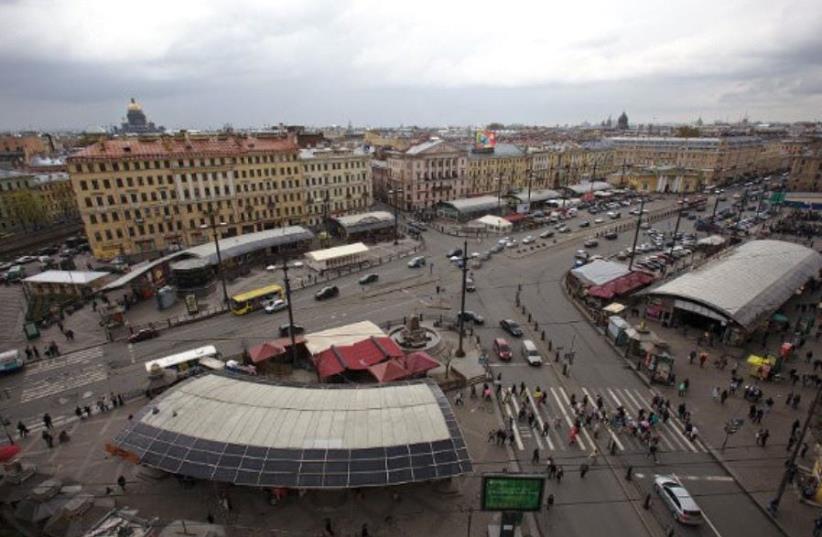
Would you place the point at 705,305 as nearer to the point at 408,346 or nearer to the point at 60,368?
the point at 408,346

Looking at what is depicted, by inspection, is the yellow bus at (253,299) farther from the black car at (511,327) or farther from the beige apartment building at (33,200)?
the beige apartment building at (33,200)

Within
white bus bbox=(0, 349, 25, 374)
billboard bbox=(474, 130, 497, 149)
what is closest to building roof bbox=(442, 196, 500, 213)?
billboard bbox=(474, 130, 497, 149)

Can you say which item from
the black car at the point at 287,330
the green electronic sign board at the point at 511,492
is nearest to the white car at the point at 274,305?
the black car at the point at 287,330

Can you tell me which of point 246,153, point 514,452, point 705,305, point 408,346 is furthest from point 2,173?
point 705,305

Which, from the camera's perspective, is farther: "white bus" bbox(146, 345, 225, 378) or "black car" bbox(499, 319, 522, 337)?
"black car" bbox(499, 319, 522, 337)

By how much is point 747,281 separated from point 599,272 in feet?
49.6

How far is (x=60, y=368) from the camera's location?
1529 inches

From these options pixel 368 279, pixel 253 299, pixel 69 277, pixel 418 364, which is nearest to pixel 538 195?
pixel 368 279

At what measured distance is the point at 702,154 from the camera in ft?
449

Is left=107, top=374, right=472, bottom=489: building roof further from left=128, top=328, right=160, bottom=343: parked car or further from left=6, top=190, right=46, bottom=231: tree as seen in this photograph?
left=6, top=190, right=46, bottom=231: tree

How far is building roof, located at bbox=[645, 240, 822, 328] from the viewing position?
41.2m

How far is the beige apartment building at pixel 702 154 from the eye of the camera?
135 m

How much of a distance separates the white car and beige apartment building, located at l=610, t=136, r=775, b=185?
445 ft

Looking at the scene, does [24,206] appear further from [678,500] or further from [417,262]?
[678,500]
